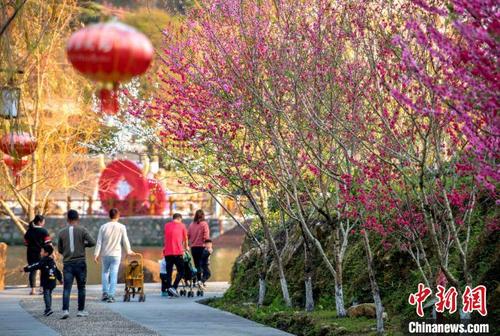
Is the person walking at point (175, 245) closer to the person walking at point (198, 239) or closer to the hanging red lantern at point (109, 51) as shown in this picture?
the person walking at point (198, 239)

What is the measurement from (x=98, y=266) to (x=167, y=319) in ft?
99.5

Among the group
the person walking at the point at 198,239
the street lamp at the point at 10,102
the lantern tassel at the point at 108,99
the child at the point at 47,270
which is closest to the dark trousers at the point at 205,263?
the person walking at the point at 198,239

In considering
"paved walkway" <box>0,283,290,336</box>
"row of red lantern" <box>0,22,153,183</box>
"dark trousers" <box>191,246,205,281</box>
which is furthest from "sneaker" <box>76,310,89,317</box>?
"row of red lantern" <box>0,22,153,183</box>

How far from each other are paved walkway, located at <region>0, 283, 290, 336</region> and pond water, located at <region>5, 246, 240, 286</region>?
12.3m

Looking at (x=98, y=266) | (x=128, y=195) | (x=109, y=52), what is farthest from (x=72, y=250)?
(x=128, y=195)

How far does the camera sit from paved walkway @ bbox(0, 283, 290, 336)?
53.1 feet

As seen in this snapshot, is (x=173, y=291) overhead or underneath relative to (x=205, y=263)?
underneath

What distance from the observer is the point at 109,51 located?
902 cm

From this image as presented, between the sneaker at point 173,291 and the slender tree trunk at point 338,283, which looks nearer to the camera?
the slender tree trunk at point 338,283

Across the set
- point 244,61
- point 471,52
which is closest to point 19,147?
point 244,61

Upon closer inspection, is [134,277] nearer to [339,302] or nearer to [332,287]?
[332,287]

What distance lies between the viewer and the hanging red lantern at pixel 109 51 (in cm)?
902

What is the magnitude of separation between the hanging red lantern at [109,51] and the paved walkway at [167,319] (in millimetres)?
7118

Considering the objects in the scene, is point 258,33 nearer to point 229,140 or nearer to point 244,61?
point 244,61
